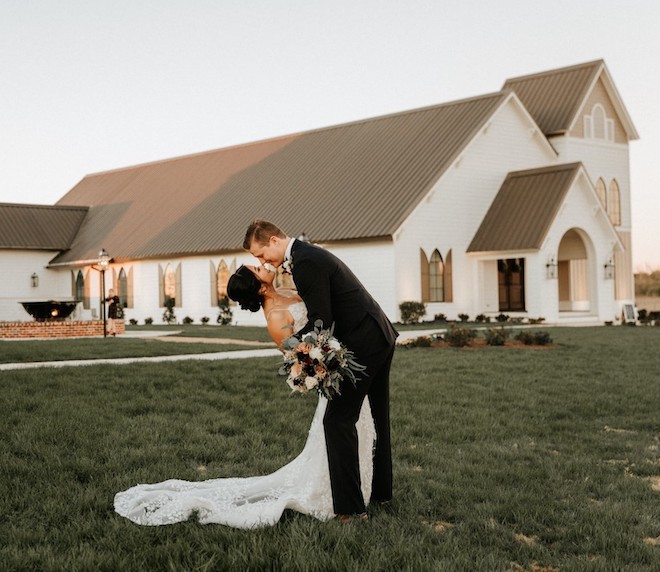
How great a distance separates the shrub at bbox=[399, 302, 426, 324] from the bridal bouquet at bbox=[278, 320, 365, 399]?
2354 cm

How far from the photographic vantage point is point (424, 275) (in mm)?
30688

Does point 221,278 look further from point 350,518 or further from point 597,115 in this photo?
point 350,518

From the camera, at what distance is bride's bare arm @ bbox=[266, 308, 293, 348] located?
20.4 ft

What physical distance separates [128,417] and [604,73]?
3483 centimetres

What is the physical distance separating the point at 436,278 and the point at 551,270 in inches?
161

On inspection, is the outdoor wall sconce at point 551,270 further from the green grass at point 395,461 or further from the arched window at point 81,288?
the arched window at point 81,288

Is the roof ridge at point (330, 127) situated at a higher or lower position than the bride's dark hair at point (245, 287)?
higher

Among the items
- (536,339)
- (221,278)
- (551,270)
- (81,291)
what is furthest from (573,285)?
(81,291)

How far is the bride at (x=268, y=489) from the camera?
19.9 feet

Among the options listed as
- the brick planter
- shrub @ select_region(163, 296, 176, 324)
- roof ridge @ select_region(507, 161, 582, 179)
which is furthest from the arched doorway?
the brick planter

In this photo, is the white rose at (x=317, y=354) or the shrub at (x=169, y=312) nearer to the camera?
the white rose at (x=317, y=354)

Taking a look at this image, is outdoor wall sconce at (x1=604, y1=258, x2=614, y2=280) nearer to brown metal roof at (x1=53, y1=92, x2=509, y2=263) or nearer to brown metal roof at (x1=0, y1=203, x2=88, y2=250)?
brown metal roof at (x1=53, y1=92, x2=509, y2=263)

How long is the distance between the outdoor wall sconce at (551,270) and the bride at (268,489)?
25.5 m

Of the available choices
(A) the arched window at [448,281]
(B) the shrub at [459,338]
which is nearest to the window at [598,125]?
(A) the arched window at [448,281]
